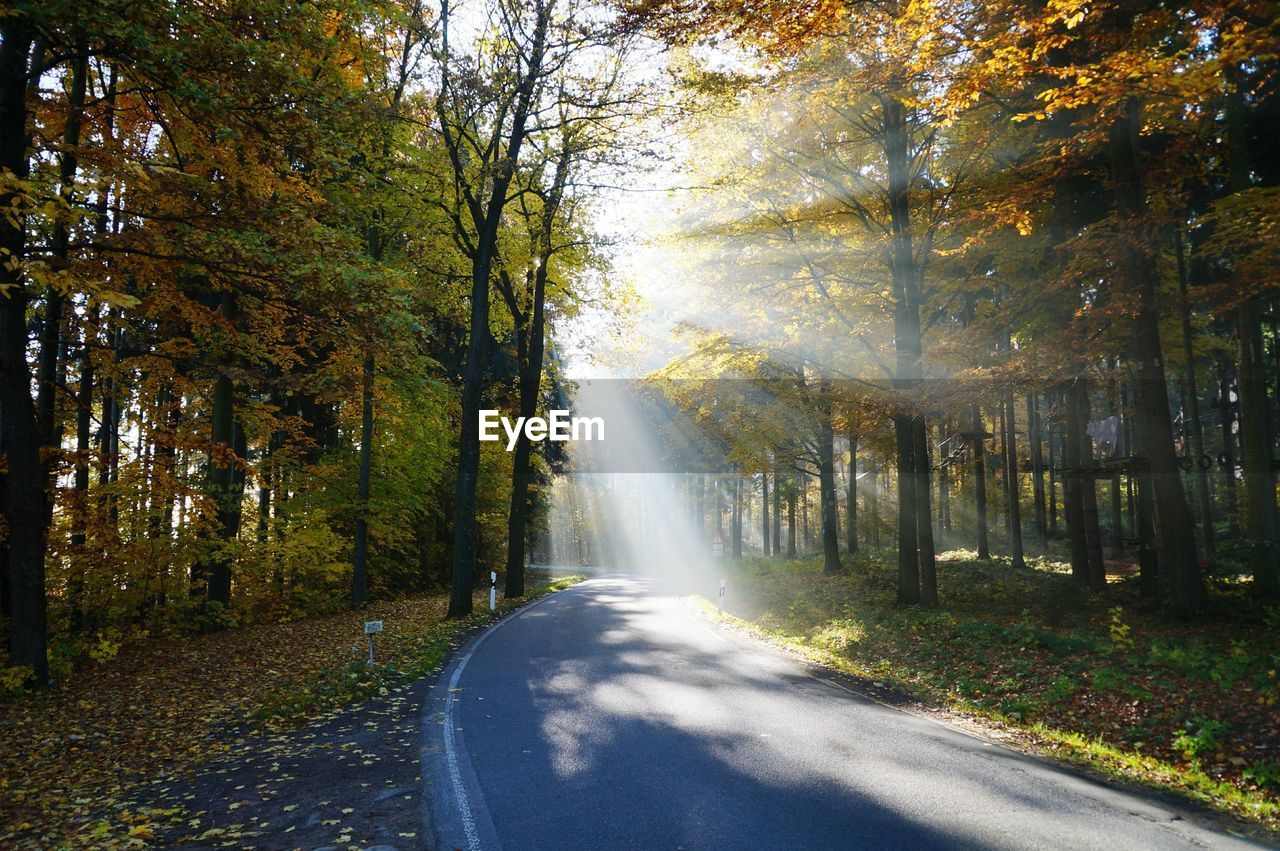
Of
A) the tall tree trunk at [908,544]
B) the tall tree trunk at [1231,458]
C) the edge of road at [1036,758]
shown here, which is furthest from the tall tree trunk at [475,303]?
the tall tree trunk at [1231,458]

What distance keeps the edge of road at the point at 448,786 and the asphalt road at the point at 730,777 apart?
19 millimetres

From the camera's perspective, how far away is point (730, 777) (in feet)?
18.8

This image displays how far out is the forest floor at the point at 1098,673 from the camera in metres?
6.54

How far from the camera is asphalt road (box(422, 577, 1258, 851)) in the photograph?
15.5ft

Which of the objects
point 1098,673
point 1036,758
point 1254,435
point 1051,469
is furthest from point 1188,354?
point 1036,758

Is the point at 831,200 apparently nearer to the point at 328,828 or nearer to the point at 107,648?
the point at 328,828

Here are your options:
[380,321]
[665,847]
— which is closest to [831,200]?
[380,321]

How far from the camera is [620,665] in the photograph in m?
10.6

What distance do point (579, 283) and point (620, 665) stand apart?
14.2 metres

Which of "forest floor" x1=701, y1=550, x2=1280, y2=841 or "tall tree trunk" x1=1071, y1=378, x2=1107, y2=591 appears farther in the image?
"tall tree trunk" x1=1071, y1=378, x2=1107, y2=591

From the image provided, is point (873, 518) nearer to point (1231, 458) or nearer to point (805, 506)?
point (805, 506)

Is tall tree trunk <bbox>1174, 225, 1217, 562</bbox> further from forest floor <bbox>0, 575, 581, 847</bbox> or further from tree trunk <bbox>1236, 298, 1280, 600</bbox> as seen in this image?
forest floor <bbox>0, 575, 581, 847</bbox>

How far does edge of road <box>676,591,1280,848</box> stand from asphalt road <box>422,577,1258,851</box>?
65 mm

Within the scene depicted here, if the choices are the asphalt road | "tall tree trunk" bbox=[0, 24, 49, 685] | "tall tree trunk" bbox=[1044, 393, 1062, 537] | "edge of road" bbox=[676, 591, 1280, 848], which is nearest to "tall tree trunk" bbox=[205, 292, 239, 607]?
"tall tree trunk" bbox=[0, 24, 49, 685]
